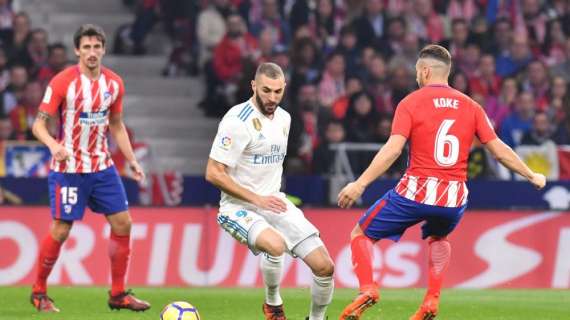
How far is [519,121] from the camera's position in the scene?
20359 mm

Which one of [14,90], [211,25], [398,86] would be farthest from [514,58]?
[14,90]

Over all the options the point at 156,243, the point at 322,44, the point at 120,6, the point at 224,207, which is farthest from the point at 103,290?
the point at 120,6

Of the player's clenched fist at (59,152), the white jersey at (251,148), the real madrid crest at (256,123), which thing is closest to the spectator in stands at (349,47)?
the player's clenched fist at (59,152)

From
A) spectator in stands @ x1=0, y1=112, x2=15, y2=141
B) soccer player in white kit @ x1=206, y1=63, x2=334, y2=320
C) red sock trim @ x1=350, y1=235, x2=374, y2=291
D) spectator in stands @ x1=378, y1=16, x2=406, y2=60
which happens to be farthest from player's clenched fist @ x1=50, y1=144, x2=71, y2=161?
spectator in stands @ x1=378, y1=16, x2=406, y2=60

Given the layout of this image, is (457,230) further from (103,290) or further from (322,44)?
(322,44)

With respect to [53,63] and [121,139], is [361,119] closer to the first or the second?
[53,63]

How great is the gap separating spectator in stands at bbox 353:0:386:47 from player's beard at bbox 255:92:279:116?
36.7 feet

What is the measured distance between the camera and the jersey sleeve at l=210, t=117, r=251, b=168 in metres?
10.8

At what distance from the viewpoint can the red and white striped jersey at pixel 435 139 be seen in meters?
10.6

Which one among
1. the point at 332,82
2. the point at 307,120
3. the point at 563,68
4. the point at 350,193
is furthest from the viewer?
the point at 563,68

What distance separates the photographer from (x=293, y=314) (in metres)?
12.3

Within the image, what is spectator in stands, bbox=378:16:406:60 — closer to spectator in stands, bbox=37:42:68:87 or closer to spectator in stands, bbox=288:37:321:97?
spectator in stands, bbox=288:37:321:97

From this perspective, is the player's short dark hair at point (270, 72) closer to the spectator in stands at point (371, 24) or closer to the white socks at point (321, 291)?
the white socks at point (321, 291)

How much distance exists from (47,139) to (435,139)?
331 centimetres
